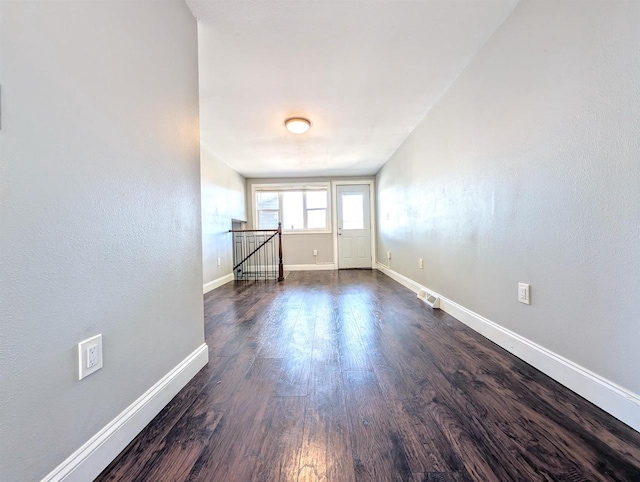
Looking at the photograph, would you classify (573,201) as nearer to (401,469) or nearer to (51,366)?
(401,469)

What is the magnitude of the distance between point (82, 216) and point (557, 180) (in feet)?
6.25

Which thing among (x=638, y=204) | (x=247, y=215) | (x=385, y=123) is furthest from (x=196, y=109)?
(x=247, y=215)

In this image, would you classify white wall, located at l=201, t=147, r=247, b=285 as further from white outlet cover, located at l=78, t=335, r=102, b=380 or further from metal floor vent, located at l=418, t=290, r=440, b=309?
white outlet cover, located at l=78, t=335, r=102, b=380

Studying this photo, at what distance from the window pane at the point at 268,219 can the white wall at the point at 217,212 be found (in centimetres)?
74

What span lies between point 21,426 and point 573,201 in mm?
2006

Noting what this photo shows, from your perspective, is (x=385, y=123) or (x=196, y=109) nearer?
(x=196, y=109)

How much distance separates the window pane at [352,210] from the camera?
6.00m

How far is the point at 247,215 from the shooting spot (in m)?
5.84

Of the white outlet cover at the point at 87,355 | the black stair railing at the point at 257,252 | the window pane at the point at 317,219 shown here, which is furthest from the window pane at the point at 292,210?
the white outlet cover at the point at 87,355

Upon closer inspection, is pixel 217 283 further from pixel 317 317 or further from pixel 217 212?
pixel 317 317

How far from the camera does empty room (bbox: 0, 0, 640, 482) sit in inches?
29.2

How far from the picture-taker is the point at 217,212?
4312 millimetres

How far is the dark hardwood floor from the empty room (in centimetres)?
1

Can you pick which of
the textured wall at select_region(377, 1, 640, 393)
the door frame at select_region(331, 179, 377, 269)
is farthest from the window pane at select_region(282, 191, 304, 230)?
the textured wall at select_region(377, 1, 640, 393)
